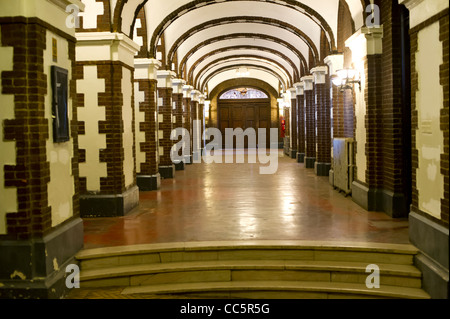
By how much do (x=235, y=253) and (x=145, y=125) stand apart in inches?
263

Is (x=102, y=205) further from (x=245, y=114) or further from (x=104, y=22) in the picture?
(x=245, y=114)

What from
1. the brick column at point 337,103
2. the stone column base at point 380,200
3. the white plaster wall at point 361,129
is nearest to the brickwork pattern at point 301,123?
the brick column at point 337,103

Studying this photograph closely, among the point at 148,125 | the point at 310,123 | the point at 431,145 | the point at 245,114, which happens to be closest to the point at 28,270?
the point at 431,145

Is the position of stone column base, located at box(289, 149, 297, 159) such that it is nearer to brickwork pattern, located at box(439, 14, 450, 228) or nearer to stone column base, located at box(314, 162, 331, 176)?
stone column base, located at box(314, 162, 331, 176)

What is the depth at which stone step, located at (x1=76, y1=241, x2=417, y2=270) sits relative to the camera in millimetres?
5812

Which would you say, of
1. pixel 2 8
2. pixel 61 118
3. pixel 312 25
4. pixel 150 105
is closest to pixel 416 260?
pixel 61 118

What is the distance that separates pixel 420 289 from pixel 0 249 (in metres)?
4.45

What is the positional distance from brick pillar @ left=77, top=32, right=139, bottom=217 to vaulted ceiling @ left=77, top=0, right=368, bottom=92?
393 mm

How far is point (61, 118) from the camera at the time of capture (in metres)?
5.58

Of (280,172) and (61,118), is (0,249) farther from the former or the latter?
(280,172)

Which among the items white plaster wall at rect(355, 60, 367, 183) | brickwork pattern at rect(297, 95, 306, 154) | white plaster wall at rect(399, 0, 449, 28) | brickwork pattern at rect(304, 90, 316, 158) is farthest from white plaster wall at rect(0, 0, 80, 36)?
brickwork pattern at rect(297, 95, 306, 154)

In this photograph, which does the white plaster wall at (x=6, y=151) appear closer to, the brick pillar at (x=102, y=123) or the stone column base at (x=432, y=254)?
the brick pillar at (x=102, y=123)

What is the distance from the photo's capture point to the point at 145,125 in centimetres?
1202

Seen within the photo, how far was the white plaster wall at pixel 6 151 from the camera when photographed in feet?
16.1
